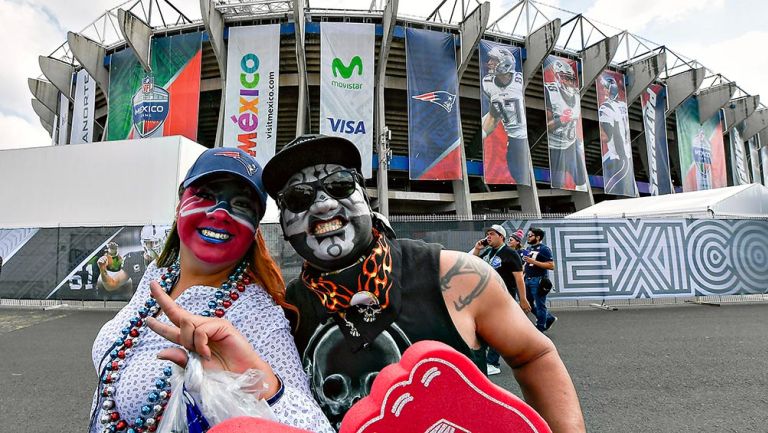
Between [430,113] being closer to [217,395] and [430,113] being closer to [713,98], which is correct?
[217,395]

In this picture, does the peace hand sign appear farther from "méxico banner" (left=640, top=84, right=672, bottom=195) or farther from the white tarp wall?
"méxico banner" (left=640, top=84, right=672, bottom=195)

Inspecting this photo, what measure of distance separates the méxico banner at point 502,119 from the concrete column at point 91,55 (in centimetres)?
1950

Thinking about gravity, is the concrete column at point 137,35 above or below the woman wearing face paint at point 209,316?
above

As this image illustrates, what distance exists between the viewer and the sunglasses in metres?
1.12

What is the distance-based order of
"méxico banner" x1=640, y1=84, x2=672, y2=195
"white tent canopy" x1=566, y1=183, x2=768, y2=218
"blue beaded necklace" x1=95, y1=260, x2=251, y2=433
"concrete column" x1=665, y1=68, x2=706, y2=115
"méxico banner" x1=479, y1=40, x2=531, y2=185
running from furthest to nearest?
"concrete column" x1=665, y1=68, x2=706, y2=115 → "méxico banner" x1=640, y1=84, x2=672, y2=195 → "méxico banner" x1=479, y1=40, x2=531, y2=185 → "white tent canopy" x1=566, y1=183, x2=768, y2=218 → "blue beaded necklace" x1=95, y1=260, x2=251, y2=433

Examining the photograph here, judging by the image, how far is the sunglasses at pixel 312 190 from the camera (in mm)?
1116

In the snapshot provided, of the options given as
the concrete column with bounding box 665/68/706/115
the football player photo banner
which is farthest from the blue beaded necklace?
the concrete column with bounding box 665/68/706/115

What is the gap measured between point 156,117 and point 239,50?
488 centimetres

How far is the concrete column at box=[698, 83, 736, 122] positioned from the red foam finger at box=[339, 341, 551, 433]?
107ft

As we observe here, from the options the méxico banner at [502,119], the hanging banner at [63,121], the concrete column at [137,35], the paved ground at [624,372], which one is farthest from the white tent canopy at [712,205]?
the hanging banner at [63,121]

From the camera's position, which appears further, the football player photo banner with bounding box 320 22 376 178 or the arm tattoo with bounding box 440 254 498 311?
the football player photo banner with bounding box 320 22 376 178

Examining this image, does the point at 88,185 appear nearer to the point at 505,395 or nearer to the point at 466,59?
the point at 505,395

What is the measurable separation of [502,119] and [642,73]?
10.4 metres

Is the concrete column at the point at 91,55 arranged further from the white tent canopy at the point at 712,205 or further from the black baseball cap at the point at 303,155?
the black baseball cap at the point at 303,155
